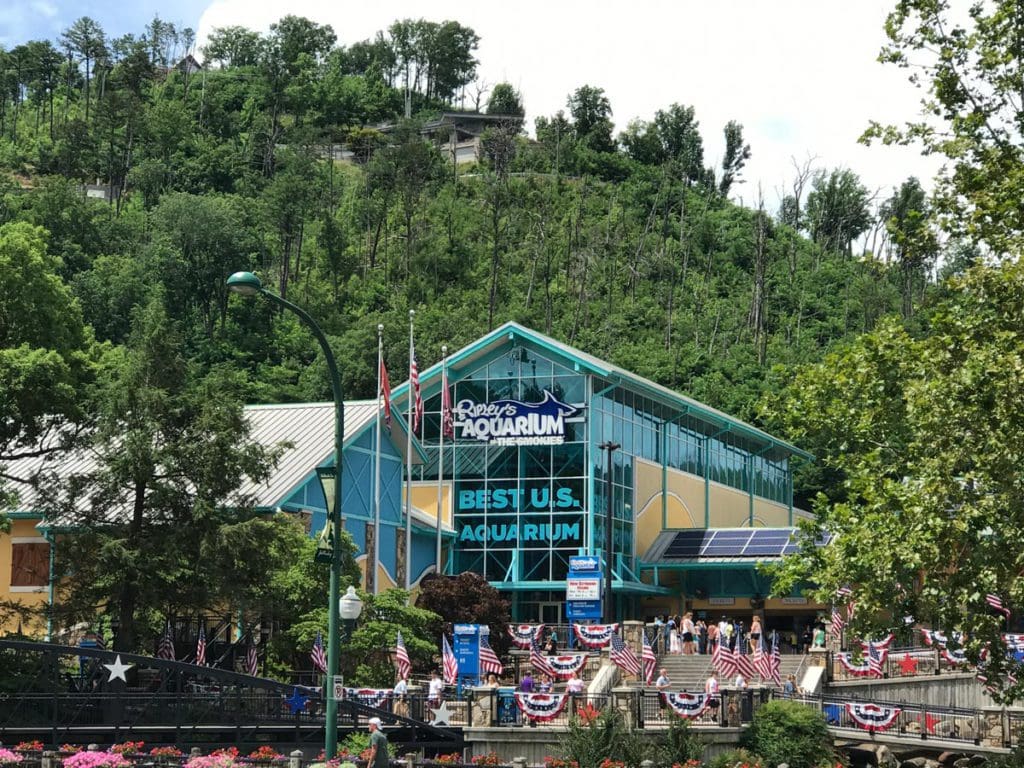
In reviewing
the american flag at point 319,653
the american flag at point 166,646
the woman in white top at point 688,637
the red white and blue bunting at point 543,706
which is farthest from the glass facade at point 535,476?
the red white and blue bunting at point 543,706

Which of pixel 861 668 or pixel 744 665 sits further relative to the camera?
pixel 861 668

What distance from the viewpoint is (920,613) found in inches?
1027

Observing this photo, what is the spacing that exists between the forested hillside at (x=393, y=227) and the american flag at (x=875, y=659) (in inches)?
1511

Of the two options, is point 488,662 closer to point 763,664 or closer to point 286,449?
point 763,664

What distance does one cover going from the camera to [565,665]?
40.7 meters

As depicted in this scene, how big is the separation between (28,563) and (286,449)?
9.67m

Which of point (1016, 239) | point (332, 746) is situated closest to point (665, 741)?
point (332, 746)

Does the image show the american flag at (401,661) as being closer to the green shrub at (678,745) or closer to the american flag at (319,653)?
the american flag at (319,653)

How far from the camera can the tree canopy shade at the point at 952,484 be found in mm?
23047

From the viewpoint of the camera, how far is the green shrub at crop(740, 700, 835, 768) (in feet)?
113

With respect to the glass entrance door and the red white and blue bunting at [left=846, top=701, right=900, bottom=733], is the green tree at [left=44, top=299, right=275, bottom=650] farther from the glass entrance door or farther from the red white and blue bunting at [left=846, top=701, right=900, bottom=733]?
the glass entrance door

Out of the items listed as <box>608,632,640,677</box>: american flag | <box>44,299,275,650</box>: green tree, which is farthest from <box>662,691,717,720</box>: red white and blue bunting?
<box>44,299,275,650</box>: green tree

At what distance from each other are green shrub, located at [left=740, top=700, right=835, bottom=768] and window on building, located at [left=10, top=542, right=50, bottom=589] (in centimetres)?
2634

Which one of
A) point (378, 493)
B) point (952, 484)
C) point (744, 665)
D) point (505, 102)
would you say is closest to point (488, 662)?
point (744, 665)
